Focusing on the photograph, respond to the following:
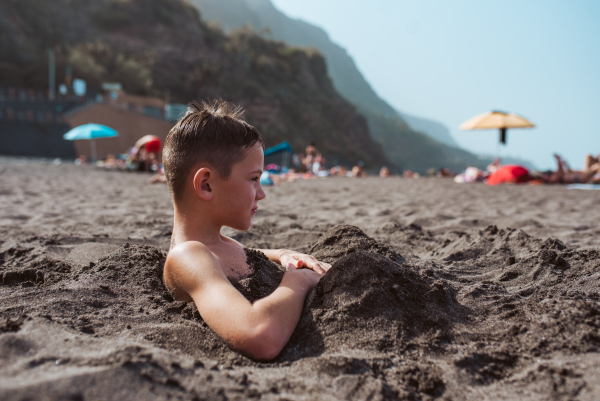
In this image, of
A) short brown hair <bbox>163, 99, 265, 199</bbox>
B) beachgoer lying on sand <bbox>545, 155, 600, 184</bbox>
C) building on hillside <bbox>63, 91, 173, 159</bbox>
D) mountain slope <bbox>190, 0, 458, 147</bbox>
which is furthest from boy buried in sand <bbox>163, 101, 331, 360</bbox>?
mountain slope <bbox>190, 0, 458, 147</bbox>

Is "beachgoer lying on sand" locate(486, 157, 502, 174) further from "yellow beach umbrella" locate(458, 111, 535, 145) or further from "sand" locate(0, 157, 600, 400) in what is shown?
"sand" locate(0, 157, 600, 400)

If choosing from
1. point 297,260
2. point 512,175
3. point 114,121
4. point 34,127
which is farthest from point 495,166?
point 34,127

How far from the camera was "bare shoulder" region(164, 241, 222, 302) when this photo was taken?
1419mm

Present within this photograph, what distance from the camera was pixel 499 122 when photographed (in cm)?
1230

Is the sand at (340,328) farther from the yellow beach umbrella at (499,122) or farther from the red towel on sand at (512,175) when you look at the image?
the yellow beach umbrella at (499,122)

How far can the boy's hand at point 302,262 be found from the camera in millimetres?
1748

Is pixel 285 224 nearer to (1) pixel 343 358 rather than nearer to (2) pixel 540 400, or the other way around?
(1) pixel 343 358

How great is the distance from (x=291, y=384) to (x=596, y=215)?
475cm

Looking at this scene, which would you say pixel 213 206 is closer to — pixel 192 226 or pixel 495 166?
pixel 192 226

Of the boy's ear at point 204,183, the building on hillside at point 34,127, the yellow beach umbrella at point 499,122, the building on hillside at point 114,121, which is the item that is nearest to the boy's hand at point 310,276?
the boy's ear at point 204,183

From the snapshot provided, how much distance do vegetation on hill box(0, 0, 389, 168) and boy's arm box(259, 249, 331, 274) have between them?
38.6 meters

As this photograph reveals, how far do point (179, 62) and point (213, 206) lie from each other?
48.1 metres

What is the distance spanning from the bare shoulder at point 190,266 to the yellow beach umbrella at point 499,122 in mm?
12534

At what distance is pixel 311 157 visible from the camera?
54.4 feet
